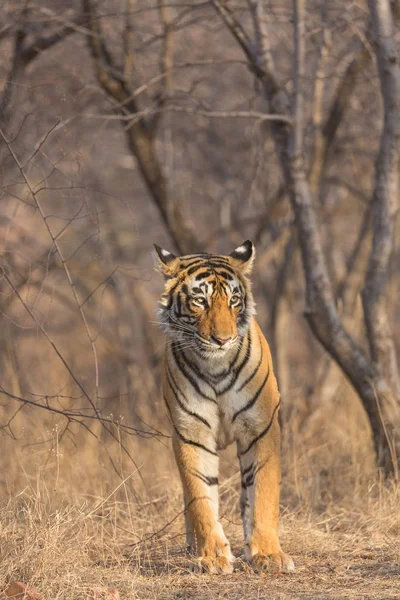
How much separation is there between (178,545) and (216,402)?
103cm

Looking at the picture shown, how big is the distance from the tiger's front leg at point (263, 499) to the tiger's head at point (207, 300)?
0.49 m

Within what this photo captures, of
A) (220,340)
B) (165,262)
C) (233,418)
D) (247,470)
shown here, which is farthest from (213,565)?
(165,262)

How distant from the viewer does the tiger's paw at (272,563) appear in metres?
4.45

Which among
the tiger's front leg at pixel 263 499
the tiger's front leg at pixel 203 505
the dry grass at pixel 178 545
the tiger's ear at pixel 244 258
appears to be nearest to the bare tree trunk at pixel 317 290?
the dry grass at pixel 178 545

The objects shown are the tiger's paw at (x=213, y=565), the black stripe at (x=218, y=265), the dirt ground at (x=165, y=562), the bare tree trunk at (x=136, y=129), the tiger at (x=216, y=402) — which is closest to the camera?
the dirt ground at (x=165, y=562)

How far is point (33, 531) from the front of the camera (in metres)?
4.33

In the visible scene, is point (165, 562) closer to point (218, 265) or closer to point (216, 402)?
point (216, 402)

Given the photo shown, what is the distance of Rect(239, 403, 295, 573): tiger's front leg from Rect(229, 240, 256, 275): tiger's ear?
2.31 feet

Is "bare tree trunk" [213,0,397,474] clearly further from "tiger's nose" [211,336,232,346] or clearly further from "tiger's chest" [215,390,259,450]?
"tiger's nose" [211,336,232,346]

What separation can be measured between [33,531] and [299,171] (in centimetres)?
301

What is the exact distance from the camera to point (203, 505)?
15.1 feet

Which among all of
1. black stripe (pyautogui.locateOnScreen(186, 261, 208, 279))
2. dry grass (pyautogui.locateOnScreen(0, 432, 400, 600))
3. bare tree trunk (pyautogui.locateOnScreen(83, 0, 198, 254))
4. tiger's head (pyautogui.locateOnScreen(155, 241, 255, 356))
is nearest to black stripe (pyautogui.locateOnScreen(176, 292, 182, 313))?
tiger's head (pyautogui.locateOnScreen(155, 241, 255, 356))

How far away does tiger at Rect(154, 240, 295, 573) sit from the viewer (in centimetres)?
→ 457

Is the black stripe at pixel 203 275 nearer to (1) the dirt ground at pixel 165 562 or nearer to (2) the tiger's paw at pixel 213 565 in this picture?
(1) the dirt ground at pixel 165 562
